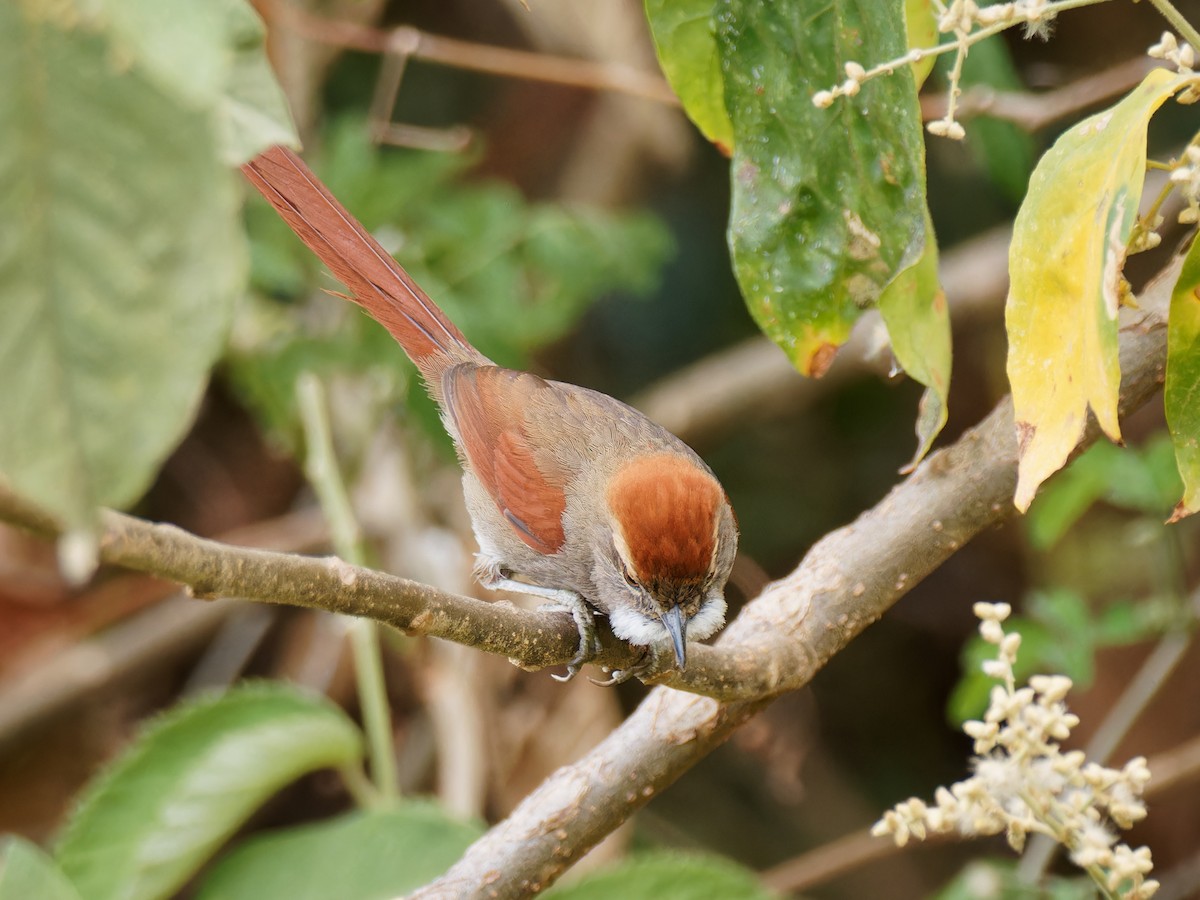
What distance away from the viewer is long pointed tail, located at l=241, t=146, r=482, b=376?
2344mm

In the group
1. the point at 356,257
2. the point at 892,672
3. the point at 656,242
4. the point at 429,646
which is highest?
the point at 356,257

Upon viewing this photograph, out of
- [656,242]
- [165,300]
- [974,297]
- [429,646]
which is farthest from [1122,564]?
[165,300]

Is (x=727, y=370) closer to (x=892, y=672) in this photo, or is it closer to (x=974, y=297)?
(x=974, y=297)

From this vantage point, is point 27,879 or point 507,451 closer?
point 27,879

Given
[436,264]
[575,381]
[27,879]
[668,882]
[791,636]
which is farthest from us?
[575,381]

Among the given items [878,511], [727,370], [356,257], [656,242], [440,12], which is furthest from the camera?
[440,12]

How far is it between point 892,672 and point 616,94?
2.75m

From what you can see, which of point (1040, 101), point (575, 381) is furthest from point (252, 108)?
point (575, 381)

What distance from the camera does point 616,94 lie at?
546 cm

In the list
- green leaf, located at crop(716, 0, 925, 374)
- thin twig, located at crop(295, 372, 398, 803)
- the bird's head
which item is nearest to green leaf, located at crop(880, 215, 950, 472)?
green leaf, located at crop(716, 0, 925, 374)

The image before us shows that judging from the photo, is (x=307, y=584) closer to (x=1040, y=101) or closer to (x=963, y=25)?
(x=963, y=25)

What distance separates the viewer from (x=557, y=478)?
119 inches

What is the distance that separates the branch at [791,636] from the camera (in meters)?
1.91

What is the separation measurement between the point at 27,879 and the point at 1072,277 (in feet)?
4.90
